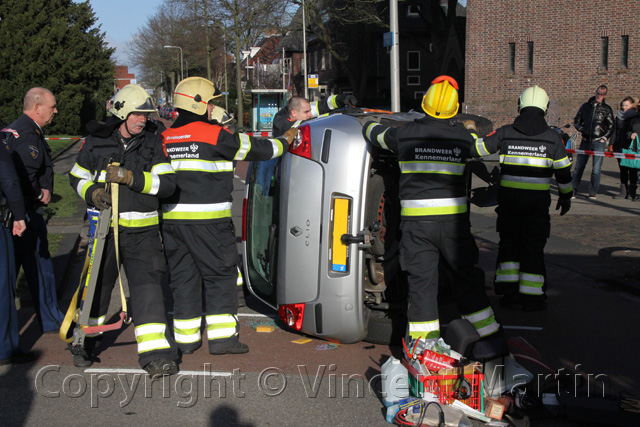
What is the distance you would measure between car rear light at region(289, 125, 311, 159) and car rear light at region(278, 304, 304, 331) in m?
1.12

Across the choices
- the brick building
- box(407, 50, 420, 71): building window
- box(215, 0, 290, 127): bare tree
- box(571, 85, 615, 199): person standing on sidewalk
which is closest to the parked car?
box(571, 85, 615, 199): person standing on sidewalk

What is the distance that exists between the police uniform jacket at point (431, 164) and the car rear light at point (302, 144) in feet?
1.88

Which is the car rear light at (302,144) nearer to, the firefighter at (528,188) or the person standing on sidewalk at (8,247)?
the firefighter at (528,188)

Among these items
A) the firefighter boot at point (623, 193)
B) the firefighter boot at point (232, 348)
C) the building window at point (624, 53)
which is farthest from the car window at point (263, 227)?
the building window at point (624, 53)

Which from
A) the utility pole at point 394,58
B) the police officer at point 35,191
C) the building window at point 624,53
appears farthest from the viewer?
the building window at point 624,53

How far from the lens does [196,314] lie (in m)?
5.13

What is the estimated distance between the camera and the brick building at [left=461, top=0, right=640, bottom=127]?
26422mm

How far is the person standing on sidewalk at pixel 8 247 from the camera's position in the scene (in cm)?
496

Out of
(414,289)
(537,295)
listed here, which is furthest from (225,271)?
(537,295)

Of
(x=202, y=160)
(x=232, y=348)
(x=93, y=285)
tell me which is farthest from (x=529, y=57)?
(x=93, y=285)

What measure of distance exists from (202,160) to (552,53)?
84.4 ft

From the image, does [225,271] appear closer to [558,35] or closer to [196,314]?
[196,314]

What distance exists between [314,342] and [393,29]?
1235 centimetres

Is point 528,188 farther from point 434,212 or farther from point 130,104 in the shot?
point 130,104
